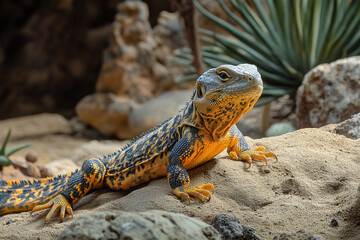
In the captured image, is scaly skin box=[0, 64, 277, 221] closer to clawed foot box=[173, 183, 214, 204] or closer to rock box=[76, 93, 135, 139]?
clawed foot box=[173, 183, 214, 204]

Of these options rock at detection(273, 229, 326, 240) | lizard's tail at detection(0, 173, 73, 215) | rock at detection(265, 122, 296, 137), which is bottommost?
rock at detection(265, 122, 296, 137)

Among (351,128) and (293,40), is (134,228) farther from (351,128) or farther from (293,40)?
(293,40)

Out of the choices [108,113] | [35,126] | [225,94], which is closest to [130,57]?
[108,113]

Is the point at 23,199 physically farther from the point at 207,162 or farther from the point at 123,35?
the point at 123,35

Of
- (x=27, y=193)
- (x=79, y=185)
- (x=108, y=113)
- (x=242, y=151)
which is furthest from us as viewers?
(x=108, y=113)

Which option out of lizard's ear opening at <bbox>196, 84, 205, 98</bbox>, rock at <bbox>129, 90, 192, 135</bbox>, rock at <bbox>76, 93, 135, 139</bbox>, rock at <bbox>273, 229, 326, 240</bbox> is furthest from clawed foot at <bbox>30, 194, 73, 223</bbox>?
rock at <bbox>76, 93, 135, 139</bbox>
